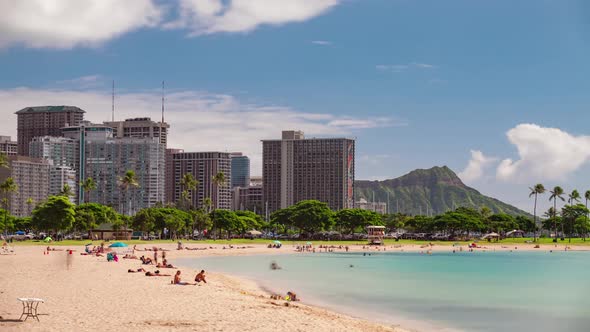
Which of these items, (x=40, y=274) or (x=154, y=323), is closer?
(x=154, y=323)

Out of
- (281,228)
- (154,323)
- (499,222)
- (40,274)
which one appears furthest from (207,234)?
(154,323)

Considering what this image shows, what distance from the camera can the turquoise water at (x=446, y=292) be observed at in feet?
115

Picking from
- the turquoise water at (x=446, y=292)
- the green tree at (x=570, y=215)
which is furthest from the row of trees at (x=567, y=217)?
the turquoise water at (x=446, y=292)

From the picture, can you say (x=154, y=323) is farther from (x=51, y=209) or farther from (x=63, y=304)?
(x=51, y=209)

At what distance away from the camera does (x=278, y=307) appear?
1218 inches

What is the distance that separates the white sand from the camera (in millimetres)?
23578

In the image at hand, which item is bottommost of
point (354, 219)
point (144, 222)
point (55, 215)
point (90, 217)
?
point (354, 219)

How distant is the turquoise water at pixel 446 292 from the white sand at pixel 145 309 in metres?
5.87

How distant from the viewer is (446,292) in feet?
164

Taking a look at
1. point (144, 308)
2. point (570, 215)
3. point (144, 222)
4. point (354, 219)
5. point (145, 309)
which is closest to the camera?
point (145, 309)

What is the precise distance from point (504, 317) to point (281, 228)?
521ft

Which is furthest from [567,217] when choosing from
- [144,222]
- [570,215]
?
[144,222]

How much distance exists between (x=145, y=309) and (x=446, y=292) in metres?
28.2

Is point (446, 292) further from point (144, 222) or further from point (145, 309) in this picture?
point (144, 222)
